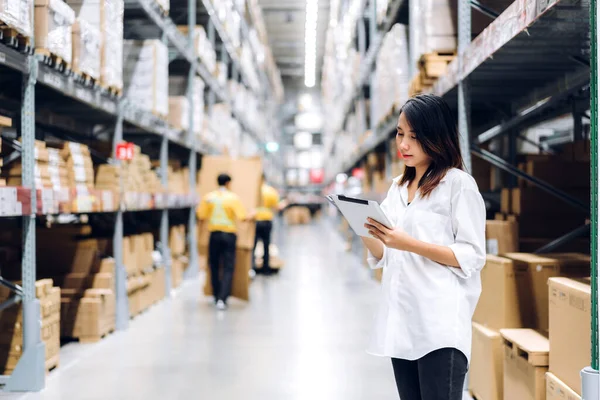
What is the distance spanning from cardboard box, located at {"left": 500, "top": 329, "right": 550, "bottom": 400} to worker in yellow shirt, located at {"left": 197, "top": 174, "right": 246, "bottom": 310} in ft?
13.8

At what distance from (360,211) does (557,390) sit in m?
1.41

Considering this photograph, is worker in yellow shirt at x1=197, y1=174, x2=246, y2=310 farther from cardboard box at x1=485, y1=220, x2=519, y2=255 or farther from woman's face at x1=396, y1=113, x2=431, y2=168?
woman's face at x1=396, y1=113, x2=431, y2=168

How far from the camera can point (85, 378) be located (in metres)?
4.19

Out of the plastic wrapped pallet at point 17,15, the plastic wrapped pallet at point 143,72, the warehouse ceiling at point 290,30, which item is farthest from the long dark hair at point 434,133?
the warehouse ceiling at point 290,30

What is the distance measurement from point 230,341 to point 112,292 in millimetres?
1176

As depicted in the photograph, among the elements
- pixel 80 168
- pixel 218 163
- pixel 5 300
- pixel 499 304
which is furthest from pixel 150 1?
pixel 499 304

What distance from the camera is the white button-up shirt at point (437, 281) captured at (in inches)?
73.3

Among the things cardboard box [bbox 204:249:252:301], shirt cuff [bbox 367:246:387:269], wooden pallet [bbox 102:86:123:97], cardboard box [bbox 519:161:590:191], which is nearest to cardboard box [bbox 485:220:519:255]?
cardboard box [bbox 519:161:590:191]

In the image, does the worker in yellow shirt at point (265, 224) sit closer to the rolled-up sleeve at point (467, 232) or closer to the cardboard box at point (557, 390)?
the cardboard box at point (557, 390)

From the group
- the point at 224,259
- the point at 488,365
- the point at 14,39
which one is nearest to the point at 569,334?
the point at 488,365

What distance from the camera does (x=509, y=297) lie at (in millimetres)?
3414

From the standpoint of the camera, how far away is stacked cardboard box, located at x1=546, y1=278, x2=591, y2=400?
2482 mm

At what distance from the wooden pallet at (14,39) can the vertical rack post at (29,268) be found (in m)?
0.08

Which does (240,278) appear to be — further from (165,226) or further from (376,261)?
(376,261)
